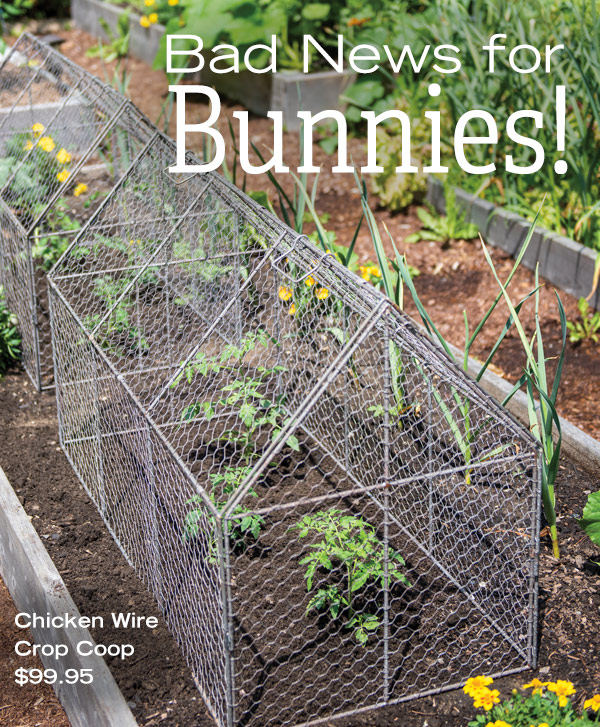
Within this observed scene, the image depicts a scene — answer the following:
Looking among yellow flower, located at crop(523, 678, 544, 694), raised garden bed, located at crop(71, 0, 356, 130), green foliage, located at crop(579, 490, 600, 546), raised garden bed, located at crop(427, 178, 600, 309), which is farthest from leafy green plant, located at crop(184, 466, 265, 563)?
raised garden bed, located at crop(71, 0, 356, 130)

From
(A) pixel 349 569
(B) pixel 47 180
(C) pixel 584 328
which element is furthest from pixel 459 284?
(A) pixel 349 569

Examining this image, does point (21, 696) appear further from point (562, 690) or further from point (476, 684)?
point (562, 690)

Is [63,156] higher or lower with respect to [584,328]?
higher

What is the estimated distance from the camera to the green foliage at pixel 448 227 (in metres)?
6.41

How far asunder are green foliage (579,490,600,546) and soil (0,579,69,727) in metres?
1.84

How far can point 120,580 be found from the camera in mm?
3643

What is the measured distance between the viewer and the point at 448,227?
645cm

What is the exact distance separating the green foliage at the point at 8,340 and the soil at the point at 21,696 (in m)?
1.80

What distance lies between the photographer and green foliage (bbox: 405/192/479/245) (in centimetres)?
641

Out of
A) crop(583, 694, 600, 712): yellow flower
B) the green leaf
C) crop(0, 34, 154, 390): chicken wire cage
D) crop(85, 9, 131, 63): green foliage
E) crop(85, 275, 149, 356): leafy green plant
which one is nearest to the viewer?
crop(583, 694, 600, 712): yellow flower

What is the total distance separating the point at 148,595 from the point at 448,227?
145 inches

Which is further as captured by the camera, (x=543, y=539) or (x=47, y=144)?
(x=47, y=144)

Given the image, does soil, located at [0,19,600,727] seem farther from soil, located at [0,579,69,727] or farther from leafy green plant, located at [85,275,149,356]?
leafy green plant, located at [85,275,149,356]

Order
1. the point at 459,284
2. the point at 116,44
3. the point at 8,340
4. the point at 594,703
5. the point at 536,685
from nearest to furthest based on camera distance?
1. the point at 594,703
2. the point at 536,685
3. the point at 8,340
4. the point at 459,284
5. the point at 116,44
